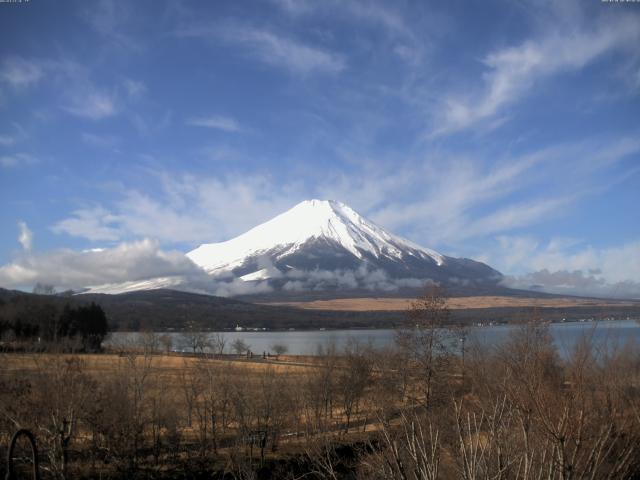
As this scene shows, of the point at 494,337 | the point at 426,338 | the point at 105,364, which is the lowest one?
the point at 105,364

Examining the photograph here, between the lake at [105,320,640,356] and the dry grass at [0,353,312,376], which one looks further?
the dry grass at [0,353,312,376]

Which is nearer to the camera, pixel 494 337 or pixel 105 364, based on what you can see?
pixel 494 337

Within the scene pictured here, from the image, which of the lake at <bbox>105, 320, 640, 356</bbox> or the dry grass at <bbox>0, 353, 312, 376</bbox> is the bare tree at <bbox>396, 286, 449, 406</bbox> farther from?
the dry grass at <bbox>0, 353, 312, 376</bbox>

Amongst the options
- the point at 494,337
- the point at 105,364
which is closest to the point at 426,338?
the point at 494,337

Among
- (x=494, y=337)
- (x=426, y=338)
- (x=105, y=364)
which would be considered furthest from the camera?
(x=105, y=364)

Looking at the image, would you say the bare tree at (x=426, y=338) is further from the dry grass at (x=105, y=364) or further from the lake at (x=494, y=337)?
the dry grass at (x=105, y=364)

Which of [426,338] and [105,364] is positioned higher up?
[426,338]

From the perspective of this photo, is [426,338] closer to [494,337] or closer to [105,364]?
[494,337]

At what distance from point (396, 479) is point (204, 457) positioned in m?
19.5

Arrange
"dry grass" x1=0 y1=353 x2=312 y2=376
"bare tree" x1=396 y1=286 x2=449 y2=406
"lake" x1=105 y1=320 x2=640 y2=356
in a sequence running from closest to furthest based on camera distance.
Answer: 1. "lake" x1=105 y1=320 x2=640 y2=356
2. "bare tree" x1=396 y1=286 x2=449 y2=406
3. "dry grass" x1=0 y1=353 x2=312 y2=376

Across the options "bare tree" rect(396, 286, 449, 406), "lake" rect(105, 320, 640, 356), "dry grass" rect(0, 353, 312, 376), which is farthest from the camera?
"dry grass" rect(0, 353, 312, 376)

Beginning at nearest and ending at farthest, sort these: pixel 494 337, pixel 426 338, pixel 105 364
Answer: pixel 426 338 < pixel 494 337 < pixel 105 364

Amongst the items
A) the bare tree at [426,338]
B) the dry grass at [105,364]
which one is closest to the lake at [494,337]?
the bare tree at [426,338]

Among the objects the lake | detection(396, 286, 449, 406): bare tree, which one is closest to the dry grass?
the lake
